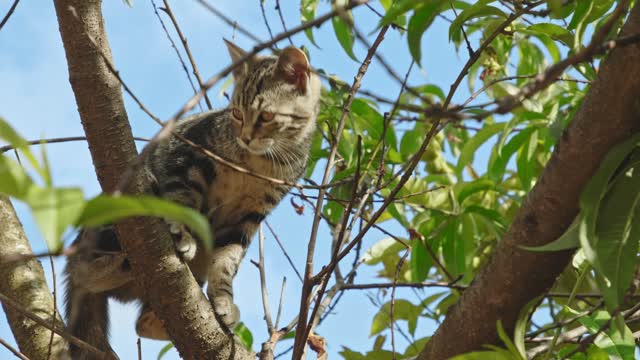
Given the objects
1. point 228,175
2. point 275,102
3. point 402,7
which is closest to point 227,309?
point 228,175

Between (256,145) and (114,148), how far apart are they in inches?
50.7

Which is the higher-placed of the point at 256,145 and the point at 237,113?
the point at 237,113

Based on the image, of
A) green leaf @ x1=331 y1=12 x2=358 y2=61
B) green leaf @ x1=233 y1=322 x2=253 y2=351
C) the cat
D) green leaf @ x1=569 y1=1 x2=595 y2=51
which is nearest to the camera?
green leaf @ x1=569 y1=1 x2=595 y2=51

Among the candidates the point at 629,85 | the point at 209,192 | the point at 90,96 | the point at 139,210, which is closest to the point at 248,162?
the point at 209,192

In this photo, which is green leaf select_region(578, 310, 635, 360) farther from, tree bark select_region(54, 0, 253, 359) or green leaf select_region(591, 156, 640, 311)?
tree bark select_region(54, 0, 253, 359)

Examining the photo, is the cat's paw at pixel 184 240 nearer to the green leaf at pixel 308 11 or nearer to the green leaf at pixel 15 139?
the green leaf at pixel 308 11

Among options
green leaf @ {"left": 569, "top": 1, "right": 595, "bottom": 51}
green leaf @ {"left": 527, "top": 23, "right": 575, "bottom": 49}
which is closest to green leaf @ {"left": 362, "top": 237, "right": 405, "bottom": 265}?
green leaf @ {"left": 527, "top": 23, "right": 575, "bottom": 49}

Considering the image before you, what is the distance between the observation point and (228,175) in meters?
3.25

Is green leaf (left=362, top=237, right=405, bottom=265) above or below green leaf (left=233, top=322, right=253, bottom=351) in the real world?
above

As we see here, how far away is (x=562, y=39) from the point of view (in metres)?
2.36

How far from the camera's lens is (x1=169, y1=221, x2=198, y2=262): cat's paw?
2838 millimetres

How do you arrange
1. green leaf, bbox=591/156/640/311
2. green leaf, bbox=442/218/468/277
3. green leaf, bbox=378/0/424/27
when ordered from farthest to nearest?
green leaf, bbox=442/218/468/277 → green leaf, bbox=591/156/640/311 → green leaf, bbox=378/0/424/27

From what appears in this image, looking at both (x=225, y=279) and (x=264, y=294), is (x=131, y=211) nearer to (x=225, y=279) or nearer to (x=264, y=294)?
(x=264, y=294)

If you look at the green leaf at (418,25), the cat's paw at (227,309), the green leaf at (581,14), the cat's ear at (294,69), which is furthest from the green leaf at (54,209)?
the cat's ear at (294,69)
